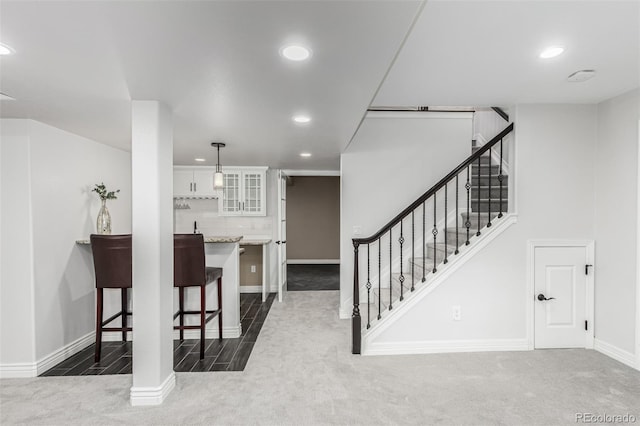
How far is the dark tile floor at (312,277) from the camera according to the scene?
19.5ft

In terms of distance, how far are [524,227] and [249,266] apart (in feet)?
13.7

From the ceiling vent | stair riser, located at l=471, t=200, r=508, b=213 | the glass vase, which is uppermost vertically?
the ceiling vent

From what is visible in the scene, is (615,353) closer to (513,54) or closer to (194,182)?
(513,54)

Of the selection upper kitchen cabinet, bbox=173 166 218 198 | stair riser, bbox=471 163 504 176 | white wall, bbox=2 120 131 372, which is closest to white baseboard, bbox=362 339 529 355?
stair riser, bbox=471 163 504 176

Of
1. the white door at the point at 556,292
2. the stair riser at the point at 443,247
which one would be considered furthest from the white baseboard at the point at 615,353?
the stair riser at the point at 443,247

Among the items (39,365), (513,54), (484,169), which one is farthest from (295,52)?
(484,169)

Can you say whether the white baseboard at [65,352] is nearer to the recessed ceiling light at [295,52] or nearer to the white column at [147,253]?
the white column at [147,253]

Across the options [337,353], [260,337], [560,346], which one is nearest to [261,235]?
[260,337]

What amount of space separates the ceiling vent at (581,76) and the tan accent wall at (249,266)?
15.3 feet

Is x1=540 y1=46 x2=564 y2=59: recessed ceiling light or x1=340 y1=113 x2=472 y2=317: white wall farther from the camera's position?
x1=340 y1=113 x2=472 y2=317: white wall

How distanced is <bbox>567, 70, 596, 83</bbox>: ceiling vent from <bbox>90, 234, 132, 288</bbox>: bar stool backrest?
390 cm

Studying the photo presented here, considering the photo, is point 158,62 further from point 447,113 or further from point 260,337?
point 447,113

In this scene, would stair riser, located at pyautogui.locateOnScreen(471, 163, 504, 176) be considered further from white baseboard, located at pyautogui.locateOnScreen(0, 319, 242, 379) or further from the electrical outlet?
white baseboard, located at pyautogui.locateOnScreen(0, 319, 242, 379)

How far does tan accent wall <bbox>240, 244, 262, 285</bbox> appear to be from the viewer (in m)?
5.51
